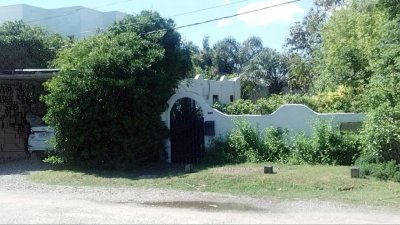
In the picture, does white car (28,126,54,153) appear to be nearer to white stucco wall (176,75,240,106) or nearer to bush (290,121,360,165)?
white stucco wall (176,75,240,106)

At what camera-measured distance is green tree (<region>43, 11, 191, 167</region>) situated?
55.0 ft

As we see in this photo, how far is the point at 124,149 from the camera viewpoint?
16.9 m

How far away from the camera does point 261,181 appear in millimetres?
13484

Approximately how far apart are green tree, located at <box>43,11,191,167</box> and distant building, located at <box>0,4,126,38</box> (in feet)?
99.0

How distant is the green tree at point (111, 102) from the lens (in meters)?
16.8

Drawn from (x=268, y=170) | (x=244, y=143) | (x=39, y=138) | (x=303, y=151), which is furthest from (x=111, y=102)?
(x=303, y=151)

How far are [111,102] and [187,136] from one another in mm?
3159

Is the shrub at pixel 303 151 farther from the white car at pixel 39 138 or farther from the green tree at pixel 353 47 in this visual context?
the white car at pixel 39 138

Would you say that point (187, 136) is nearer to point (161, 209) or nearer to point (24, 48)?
point (161, 209)

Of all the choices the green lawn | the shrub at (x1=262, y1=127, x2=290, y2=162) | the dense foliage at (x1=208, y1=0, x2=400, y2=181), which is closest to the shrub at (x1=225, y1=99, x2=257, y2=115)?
the dense foliage at (x1=208, y1=0, x2=400, y2=181)

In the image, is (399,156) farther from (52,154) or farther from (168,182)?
(52,154)

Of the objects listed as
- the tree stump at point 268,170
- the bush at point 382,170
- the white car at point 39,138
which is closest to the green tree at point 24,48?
the white car at point 39,138

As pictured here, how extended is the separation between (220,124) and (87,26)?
35773 mm

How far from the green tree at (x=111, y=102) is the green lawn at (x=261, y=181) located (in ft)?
3.02
